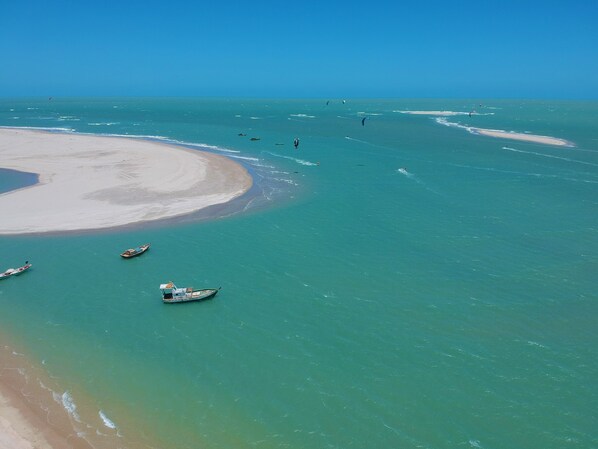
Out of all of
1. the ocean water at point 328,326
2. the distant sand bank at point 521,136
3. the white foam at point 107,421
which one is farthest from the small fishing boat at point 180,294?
the distant sand bank at point 521,136

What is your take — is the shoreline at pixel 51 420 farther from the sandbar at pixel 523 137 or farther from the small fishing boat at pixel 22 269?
the sandbar at pixel 523 137

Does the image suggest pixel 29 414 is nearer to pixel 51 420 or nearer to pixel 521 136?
pixel 51 420

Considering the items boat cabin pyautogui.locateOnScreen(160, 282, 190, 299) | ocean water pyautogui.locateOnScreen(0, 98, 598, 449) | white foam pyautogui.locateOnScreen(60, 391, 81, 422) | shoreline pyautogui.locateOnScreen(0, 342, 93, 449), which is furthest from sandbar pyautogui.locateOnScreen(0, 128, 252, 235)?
white foam pyautogui.locateOnScreen(60, 391, 81, 422)

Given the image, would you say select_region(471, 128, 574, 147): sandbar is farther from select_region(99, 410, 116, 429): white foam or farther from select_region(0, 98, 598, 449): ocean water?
select_region(99, 410, 116, 429): white foam

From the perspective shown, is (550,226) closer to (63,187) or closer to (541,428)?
(541,428)

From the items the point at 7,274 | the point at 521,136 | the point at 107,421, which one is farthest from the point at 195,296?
the point at 521,136
